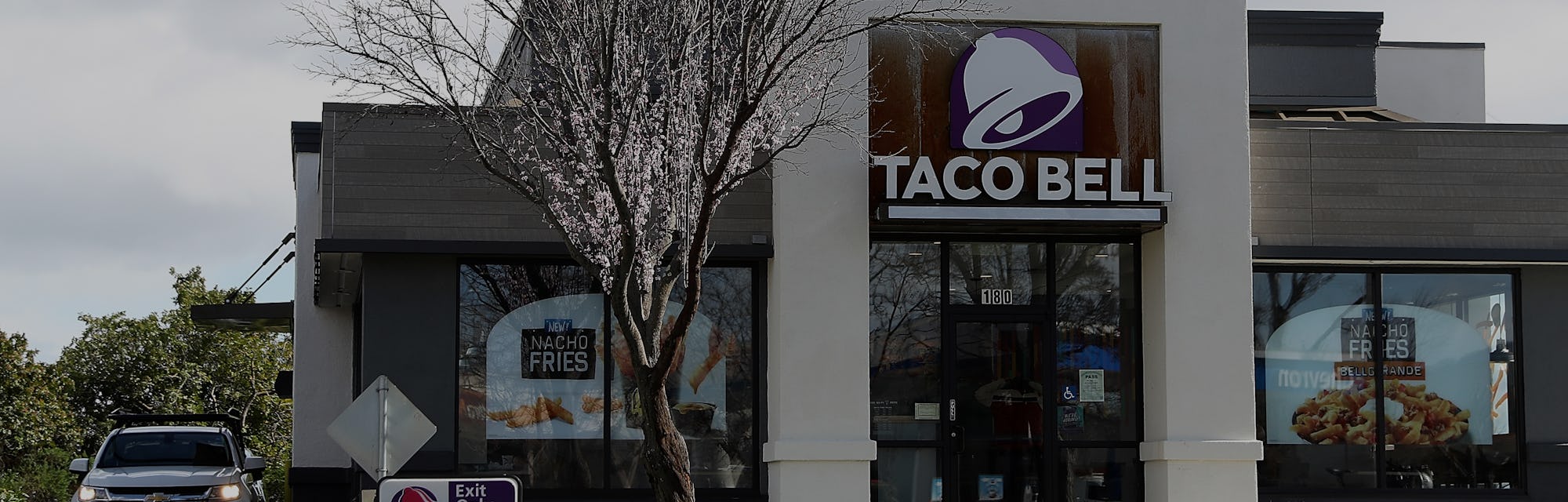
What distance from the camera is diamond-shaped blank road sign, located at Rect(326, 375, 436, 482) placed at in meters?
11.4

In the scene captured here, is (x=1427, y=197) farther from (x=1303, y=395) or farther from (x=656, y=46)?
(x=656, y=46)

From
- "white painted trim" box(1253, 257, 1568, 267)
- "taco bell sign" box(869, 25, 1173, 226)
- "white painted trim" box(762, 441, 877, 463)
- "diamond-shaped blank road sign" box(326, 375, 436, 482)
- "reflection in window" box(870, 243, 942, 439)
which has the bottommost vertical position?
"white painted trim" box(762, 441, 877, 463)

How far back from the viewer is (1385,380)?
15.9m

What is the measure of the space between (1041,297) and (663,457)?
4.95 m

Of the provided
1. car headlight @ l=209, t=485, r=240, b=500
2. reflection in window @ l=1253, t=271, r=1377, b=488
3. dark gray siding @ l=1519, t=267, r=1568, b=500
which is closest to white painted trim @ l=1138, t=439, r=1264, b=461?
reflection in window @ l=1253, t=271, r=1377, b=488

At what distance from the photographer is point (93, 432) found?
33.7 m

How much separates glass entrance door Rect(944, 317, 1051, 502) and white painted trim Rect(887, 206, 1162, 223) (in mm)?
1220

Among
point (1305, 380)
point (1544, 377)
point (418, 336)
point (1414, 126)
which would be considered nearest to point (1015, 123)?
point (1305, 380)

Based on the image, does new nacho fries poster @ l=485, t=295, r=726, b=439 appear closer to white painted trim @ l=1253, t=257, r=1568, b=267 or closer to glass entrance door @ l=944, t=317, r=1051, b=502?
glass entrance door @ l=944, t=317, r=1051, b=502

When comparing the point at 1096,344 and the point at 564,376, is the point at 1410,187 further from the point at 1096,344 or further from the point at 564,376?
the point at 564,376

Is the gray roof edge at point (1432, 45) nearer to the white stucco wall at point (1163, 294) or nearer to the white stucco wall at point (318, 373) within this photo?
the white stucco wall at point (1163, 294)

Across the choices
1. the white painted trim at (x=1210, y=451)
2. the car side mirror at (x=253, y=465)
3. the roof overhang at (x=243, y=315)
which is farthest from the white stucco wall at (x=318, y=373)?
the white painted trim at (x=1210, y=451)

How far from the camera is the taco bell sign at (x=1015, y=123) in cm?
1455

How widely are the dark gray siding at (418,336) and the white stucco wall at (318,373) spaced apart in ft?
20.2
